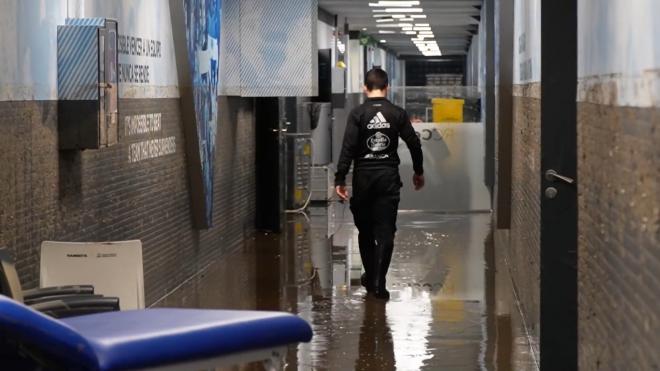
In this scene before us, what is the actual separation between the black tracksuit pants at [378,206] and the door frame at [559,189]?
2849 millimetres

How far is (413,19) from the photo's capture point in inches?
992

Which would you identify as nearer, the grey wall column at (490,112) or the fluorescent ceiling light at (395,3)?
the grey wall column at (490,112)

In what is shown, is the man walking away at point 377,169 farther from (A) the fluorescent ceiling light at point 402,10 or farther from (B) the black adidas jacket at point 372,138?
(A) the fluorescent ceiling light at point 402,10

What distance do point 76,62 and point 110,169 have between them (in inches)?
47.6

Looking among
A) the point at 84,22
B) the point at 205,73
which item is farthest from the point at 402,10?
the point at 84,22

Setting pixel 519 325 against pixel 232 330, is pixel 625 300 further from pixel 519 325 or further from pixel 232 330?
pixel 519 325

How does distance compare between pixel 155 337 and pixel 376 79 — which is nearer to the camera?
pixel 155 337

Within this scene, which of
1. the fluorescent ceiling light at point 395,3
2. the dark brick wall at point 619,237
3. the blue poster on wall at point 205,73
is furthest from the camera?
the fluorescent ceiling light at point 395,3

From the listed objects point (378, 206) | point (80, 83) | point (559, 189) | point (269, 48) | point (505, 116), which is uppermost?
point (269, 48)

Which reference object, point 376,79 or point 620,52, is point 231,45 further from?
point 620,52

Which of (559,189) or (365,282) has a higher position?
(559,189)

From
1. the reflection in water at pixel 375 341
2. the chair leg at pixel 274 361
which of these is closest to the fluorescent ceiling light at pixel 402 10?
the reflection in water at pixel 375 341

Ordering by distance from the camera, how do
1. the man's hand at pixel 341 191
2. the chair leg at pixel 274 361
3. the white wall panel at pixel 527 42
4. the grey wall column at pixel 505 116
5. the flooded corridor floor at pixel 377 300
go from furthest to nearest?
the grey wall column at pixel 505 116 → the man's hand at pixel 341 191 → the white wall panel at pixel 527 42 → the flooded corridor floor at pixel 377 300 → the chair leg at pixel 274 361

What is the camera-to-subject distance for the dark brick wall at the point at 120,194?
617cm
